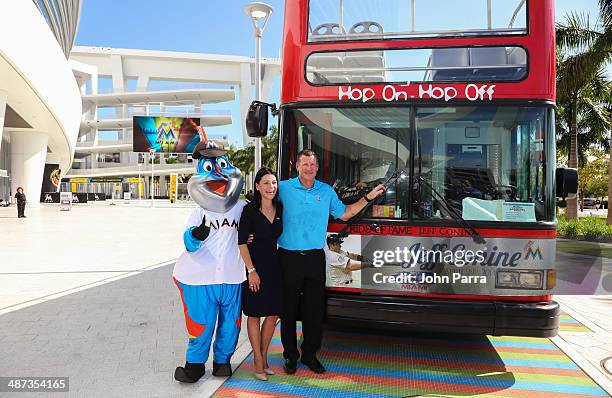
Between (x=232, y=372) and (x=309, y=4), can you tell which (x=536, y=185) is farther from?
(x=232, y=372)

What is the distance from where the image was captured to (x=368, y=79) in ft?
14.0

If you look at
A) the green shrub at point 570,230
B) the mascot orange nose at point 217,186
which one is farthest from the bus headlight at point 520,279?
the green shrub at point 570,230

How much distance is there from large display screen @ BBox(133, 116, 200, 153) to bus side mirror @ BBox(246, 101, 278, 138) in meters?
49.3

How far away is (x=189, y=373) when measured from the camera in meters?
3.90

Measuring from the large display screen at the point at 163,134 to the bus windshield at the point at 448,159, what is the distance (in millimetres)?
49924

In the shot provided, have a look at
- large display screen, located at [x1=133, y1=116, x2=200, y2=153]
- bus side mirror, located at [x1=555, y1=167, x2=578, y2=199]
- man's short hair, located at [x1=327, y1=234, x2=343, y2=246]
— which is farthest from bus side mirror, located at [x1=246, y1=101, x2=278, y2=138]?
large display screen, located at [x1=133, y1=116, x2=200, y2=153]

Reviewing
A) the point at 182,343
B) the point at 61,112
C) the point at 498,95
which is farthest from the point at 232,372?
the point at 61,112

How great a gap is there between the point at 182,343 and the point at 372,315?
2.13 m

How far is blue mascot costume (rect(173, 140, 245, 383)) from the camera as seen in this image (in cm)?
378

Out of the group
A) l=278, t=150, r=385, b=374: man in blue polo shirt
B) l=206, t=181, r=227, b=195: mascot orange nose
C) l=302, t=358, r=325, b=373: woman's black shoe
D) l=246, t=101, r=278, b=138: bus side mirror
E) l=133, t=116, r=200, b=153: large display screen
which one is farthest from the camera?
l=133, t=116, r=200, b=153: large display screen

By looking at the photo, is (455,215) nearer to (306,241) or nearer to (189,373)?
(306,241)

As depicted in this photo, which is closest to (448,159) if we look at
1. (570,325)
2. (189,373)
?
(189,373)

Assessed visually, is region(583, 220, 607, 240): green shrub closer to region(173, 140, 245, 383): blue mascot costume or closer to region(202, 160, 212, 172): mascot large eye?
region(173, 140, 245, 383): blue mascot costume

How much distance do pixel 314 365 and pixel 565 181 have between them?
2756 mm
